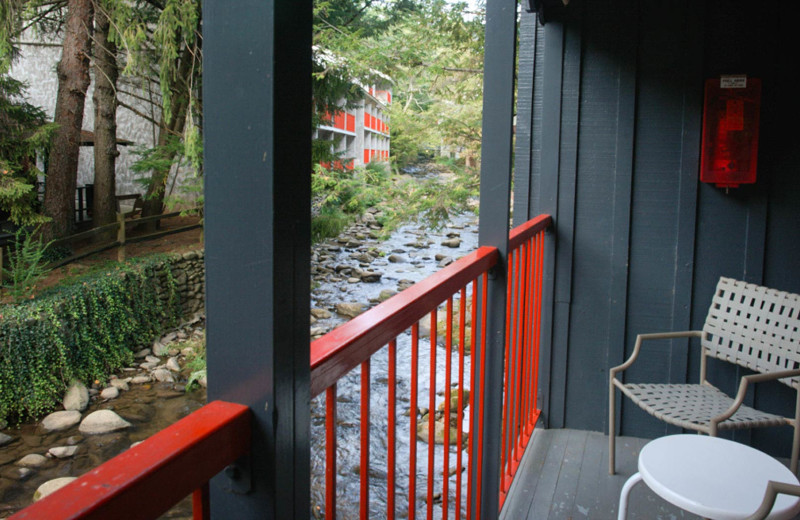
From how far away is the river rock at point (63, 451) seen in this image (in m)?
6.52

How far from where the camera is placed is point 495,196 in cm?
211

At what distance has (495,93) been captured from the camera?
2.08 m

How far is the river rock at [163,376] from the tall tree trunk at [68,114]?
3317 millimetres

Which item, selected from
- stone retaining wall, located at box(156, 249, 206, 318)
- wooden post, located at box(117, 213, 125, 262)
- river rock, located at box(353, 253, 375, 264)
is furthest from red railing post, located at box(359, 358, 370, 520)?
river rock, located at box(353, 253, 375, 264)

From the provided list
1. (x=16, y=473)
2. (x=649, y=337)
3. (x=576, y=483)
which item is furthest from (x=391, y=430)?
(x=16, y=473)

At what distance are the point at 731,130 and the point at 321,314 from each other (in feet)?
25.2

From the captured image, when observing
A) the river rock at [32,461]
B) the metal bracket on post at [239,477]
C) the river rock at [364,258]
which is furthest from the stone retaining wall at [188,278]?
the metal bracket on post at [239,477]

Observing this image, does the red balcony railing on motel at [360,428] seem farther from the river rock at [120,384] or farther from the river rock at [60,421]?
the river rock at [120,384]

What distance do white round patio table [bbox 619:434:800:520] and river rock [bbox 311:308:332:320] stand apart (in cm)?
799

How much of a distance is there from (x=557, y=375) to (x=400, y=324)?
225cm

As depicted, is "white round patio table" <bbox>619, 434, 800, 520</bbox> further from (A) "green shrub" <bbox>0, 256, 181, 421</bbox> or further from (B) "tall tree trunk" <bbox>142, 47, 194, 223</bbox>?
(B) "tall tree trunk" <bbox>142, 47, 194, 223</bbox>

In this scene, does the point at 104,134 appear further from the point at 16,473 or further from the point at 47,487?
the point at 47,487

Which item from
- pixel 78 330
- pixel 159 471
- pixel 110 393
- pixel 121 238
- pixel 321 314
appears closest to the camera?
pixel 159 471

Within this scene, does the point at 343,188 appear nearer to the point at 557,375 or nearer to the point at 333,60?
the point at 333,60
